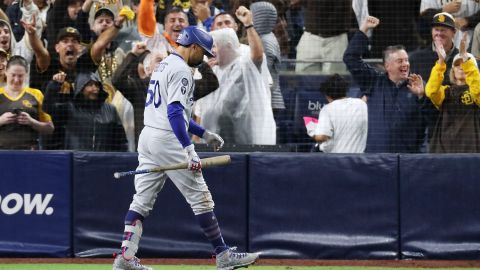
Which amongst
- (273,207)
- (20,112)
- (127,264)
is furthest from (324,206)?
(20,112)

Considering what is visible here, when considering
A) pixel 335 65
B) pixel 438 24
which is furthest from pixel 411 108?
pixel 335 65

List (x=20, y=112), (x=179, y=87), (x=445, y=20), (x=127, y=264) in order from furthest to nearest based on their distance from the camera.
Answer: (x=445, y=20)
(x=20, y=112)
(x=127, y=264)
(x=179, y=87)

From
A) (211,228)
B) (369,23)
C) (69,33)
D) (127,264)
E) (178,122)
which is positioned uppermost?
(369,23)

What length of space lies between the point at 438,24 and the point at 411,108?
1.10 metres

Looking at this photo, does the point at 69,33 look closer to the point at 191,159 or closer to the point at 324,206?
the point at 324,206

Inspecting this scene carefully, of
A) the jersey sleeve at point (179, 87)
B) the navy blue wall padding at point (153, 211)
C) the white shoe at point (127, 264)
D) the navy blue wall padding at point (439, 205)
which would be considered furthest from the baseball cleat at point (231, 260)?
the navy blue wall padding at point (439, 205)

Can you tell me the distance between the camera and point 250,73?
37.4ft

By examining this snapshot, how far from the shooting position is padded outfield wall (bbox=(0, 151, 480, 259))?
10.1 metres

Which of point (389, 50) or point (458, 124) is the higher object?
point (389, 50)

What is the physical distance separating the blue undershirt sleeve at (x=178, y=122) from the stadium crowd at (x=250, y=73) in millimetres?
3177

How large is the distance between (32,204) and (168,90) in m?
2.96

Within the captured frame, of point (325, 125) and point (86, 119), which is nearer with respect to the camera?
point (325, 125)

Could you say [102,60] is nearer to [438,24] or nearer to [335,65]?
A: [335,65]

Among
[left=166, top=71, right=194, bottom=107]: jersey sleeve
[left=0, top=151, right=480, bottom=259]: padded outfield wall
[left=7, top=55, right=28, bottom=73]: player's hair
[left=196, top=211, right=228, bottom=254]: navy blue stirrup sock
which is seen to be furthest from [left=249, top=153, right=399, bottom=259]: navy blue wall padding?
[left=7, top=55, right=28, bottom=73]: player's hair
